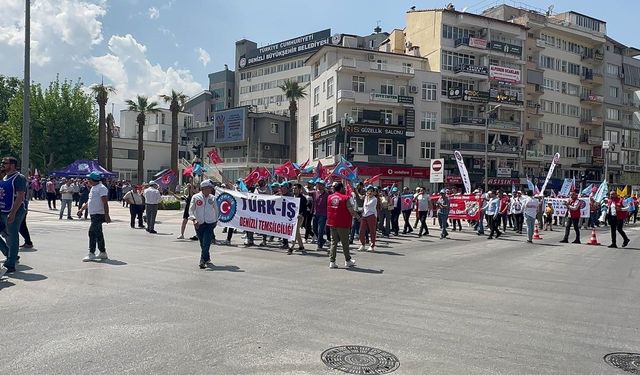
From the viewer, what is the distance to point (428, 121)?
5703 centimetres

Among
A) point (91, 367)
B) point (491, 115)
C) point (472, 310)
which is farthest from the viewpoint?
point (491, 115)

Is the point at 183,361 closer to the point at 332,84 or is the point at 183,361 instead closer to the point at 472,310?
the point at 472,310

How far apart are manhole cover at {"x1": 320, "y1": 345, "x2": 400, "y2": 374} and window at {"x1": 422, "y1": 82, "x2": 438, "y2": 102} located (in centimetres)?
5365

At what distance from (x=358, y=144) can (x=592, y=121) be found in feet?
125

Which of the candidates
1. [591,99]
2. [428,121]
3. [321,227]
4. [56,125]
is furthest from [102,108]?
[591,99]

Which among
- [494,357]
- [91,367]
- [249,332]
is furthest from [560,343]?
[91,367]

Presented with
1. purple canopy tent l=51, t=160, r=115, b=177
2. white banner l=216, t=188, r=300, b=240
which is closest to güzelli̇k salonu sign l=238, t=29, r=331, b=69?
purple canopy tent l=51, t=160, r=115, b=177

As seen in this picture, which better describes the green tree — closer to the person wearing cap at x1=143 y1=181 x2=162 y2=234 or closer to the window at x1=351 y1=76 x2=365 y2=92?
the window at x1=351 y1=76 x2=365 y2=92

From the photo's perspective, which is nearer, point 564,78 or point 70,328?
point 70,328

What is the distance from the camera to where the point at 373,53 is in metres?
55.8

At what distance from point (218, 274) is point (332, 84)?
47.0 metres

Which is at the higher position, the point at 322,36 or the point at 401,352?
the point at 322,36

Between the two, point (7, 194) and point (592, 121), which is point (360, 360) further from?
point (592, 121)

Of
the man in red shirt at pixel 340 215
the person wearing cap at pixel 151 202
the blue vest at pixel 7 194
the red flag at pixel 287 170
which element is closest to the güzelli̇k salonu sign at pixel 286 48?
the red flag at pixel 287 170
